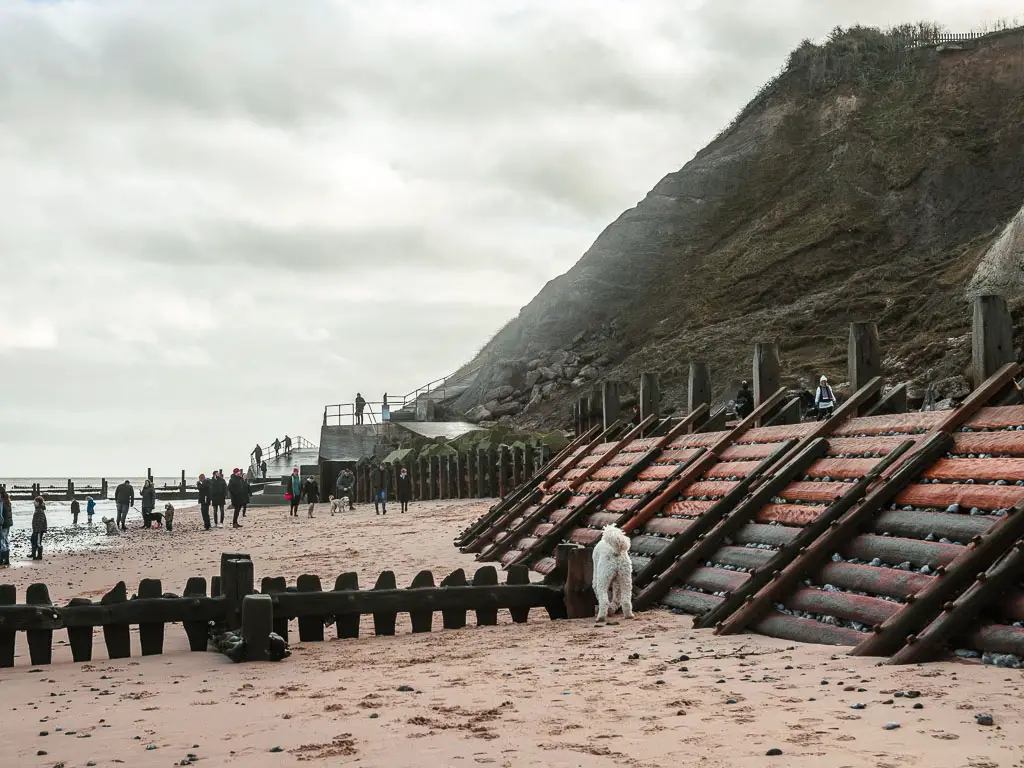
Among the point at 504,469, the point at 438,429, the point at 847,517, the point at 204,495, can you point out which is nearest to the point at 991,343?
the point at 847,517

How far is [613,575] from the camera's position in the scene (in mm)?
9477

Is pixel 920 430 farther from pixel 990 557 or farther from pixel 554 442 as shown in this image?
pixel 554 442

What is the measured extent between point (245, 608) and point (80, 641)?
4.60 ft

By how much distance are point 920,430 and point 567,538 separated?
5.72 m

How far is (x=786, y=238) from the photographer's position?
6250 centimetres

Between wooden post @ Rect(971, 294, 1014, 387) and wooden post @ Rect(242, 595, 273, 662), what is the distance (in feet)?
21.9

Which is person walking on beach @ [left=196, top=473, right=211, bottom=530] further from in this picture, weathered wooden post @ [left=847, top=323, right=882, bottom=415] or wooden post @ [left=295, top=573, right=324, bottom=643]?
weathered wooden post @ [left=847, top=323, right=882, bottom=415]

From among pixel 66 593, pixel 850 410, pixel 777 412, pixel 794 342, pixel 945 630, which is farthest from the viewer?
pixel 794 342

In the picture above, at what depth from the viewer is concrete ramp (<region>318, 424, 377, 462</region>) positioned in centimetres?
5494

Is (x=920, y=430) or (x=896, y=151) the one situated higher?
(x=896, y=151)

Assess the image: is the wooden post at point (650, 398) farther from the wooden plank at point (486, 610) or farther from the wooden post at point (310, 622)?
the wooden post at point (310, 622)

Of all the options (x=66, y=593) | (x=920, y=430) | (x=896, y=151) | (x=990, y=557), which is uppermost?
(x=896, y=151)

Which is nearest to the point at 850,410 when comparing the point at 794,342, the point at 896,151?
the point at 794,342

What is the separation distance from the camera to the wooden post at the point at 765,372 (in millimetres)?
13297
